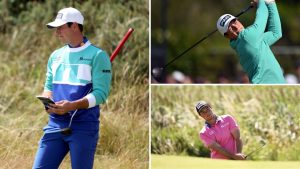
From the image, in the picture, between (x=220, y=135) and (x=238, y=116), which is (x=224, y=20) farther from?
(x=220, y=135)

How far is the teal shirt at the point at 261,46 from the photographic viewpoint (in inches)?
364

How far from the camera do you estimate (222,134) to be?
29.6ft

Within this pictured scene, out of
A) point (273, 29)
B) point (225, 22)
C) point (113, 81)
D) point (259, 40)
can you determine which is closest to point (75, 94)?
point (225, 22)

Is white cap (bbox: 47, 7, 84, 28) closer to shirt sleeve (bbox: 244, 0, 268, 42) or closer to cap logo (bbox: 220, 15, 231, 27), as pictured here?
cap logo (bbox: 220, 15, 231, 27)

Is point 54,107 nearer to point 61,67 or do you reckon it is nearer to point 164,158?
point 61,67

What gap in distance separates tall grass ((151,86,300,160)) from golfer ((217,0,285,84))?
1.05 feet

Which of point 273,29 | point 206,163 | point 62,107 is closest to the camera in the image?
point 62,107

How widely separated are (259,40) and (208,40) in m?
20.3

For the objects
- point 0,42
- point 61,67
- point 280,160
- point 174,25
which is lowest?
point 280,160

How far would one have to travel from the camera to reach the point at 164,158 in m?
9.21

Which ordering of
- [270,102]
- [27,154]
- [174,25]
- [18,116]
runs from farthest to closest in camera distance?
[174,25]
[18,116]
[27,154]
[270,102]

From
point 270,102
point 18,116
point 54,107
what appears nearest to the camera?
point 54,107

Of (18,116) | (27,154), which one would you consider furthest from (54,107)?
(18,116)

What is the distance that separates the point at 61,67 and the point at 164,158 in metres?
1.49
